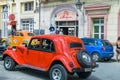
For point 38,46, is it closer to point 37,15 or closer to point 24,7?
point 37,15

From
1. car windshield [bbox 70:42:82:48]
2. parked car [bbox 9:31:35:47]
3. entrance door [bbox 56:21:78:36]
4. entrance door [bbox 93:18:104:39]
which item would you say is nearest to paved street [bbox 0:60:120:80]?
car windshield [bbox 70:42:82:48]

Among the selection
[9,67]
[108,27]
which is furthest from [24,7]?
[9,67]

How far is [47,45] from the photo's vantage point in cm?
1227

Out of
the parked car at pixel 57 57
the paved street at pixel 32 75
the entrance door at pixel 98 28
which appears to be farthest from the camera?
the entrance door at pixel 98 28

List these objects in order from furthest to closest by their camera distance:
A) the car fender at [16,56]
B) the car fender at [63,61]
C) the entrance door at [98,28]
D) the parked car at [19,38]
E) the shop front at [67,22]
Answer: the shop front at [67,22] → the entrance door at [98,28] → the parked car at [19,38] → the car fender at [16,56] → the car fender at [63,61]

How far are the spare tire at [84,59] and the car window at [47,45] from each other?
108cm

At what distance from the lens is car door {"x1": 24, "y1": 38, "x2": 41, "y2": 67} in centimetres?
1256

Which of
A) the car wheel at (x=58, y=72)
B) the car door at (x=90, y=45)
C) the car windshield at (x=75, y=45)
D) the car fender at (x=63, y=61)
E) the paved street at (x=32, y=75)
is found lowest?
the paved street at (x=32, y=75)

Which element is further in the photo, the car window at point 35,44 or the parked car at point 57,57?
the car window at point 35,44

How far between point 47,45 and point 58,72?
133cm

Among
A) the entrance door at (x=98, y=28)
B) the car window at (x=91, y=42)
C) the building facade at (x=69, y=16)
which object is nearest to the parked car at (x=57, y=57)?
the car window at (x=91, y=42)

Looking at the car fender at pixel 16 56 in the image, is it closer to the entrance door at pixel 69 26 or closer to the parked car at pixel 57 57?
the parked car at pixel 57 57

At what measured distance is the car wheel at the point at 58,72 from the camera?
11.2 m

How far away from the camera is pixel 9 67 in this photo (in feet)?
45.7
